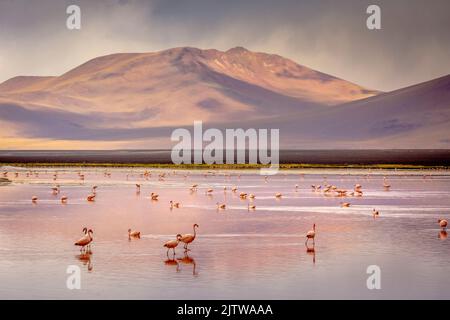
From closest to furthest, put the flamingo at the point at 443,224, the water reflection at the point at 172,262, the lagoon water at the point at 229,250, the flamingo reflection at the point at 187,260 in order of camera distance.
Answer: the lagoon water at the point at 229,250 → the water reflection at the point at 172,262 → the flamingo reflection at the point at 187,260 → the flamingo at the point at 443,224

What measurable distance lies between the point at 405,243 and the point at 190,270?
9889 millimetres

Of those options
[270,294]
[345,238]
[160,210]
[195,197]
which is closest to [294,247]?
[345,238]

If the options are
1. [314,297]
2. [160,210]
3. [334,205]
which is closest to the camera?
[314,297]

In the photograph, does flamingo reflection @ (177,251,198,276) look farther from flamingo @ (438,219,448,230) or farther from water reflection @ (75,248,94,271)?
flamingo @ (438,219,448,230)

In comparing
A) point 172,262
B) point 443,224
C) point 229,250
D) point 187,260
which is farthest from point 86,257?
point 443,224

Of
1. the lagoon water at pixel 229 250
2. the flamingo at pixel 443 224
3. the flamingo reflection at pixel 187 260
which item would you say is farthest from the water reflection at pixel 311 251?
the flamingo at pixel 443 224

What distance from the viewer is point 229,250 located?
28547 millimetres

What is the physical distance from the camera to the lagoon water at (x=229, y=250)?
22031 millimetres

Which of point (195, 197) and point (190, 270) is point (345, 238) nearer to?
point (190, 270)

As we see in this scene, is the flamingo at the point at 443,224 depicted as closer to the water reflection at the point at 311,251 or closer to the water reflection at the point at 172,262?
the water reflection at the point at 311,251

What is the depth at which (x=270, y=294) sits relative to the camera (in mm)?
21203

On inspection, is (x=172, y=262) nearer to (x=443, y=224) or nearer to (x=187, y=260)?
(x=187, y=260)

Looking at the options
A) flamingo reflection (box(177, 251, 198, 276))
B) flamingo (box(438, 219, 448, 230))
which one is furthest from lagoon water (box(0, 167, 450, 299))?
flamingo (box(438, 219, 448, 230))

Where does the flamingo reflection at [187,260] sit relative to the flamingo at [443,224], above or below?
below
